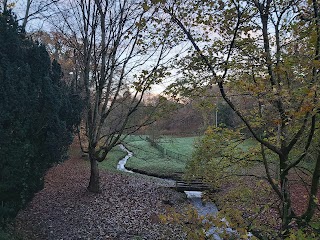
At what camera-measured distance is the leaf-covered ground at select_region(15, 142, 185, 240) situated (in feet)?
24.7

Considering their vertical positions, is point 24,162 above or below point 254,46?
below

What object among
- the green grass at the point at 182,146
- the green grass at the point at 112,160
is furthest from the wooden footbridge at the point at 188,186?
the green grass at the point at 182,146

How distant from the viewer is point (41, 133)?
7.14 metres

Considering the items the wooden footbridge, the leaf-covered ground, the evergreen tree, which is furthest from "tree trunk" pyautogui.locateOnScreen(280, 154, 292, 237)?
the wooden footbridge

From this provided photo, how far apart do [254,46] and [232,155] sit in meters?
2.58

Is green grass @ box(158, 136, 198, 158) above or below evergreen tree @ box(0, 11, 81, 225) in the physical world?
below

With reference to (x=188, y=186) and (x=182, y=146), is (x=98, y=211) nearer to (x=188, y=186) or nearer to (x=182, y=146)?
(x=188, y=186)

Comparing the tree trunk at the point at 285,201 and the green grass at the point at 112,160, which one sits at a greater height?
the tree trunk at the point at 285,201

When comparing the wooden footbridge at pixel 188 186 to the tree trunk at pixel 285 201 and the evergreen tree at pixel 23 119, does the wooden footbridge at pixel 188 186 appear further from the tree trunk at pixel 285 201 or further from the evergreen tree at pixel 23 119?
the tree trunk at pixel 285 201

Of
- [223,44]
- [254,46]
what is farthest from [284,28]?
[223,44]

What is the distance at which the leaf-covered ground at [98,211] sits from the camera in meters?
7.54

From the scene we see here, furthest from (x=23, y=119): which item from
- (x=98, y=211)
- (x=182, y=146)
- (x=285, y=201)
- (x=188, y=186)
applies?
(x=182, y=146)

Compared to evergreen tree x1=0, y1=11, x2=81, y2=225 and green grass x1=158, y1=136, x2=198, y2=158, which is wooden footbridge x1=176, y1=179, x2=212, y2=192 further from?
green grass x1=158, y1=136, x2=198, y2=158

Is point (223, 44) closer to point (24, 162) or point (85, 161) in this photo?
point (24, 162)
